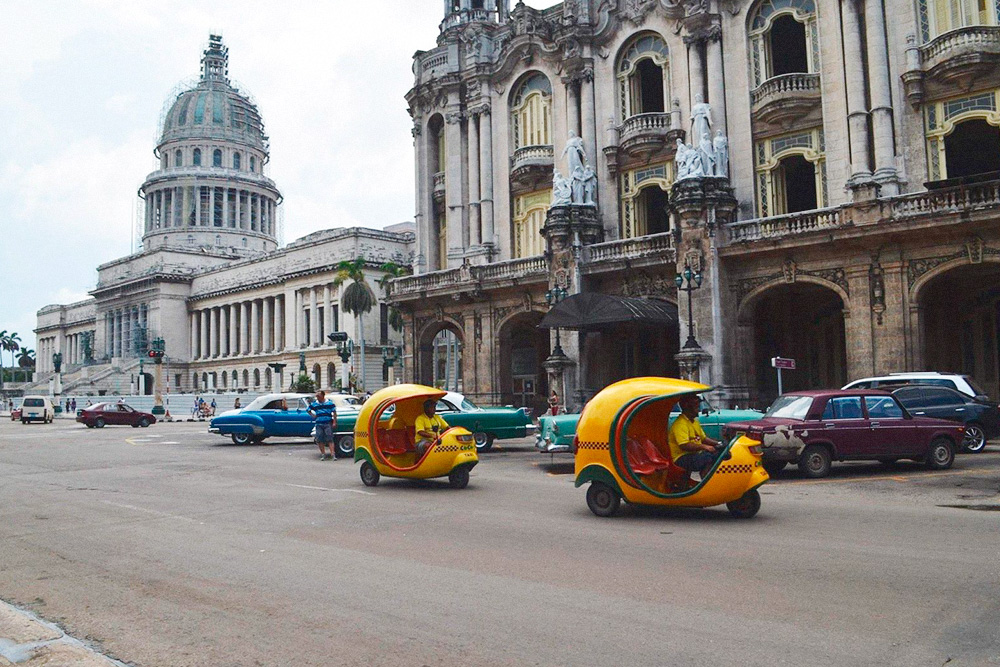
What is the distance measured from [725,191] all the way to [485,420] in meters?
12.2

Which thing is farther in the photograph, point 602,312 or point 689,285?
point 602,312

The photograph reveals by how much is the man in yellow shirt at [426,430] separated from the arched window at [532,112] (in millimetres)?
24814

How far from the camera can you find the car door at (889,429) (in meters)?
15.6

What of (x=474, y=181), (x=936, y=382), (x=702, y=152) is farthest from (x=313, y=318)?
(x=936, y=382)

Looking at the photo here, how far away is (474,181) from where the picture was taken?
39.7 meters

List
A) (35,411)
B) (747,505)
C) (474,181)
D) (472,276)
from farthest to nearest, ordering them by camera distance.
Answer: (35,411)
(474,181)
(472,276)
(747,505)

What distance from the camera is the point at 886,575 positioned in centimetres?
751

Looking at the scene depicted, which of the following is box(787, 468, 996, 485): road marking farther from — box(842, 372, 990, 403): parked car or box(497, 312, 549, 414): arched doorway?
box(497, 312, 549, 414): arched doorway

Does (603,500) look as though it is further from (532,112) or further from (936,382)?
(532,112)

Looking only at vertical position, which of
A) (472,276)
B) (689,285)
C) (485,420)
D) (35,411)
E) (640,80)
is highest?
(640,80)

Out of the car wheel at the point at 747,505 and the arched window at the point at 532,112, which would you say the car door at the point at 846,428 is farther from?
the arched window at the point at 532,112

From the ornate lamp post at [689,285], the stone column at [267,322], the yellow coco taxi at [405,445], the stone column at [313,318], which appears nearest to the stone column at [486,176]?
the ornate lamp post at [689,285]

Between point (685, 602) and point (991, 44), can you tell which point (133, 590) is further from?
point (991, 44)

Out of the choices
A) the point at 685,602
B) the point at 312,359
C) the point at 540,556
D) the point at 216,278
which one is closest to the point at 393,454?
the point at 540,556
